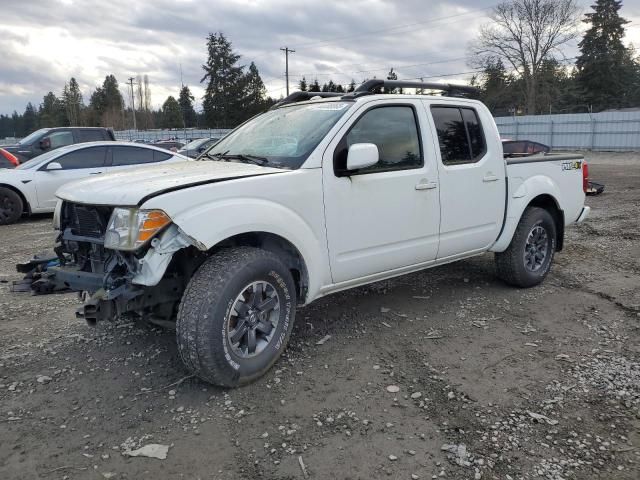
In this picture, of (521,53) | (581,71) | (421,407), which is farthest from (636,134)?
(421,407)

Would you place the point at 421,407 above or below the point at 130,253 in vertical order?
below

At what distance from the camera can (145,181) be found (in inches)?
135

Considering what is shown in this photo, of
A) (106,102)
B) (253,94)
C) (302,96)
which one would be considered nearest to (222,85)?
(253,94)

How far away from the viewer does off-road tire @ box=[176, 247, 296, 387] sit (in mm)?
3145

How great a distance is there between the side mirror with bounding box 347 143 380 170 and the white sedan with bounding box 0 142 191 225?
7.71 m

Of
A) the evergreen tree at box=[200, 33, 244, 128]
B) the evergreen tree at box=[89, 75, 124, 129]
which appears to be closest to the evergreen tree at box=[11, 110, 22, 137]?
the evergreen tree at box=[89, 75, 124, 129]

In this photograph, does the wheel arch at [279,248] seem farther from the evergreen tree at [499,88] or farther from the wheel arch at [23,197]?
the evergreen tree at [499,88]

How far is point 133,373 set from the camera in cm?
372

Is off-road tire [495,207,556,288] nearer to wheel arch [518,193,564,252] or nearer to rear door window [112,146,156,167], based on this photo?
wheel arch [518,193,564,252]

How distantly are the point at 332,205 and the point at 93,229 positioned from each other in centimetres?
→ 165

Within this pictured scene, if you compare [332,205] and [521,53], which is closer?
[332,205]

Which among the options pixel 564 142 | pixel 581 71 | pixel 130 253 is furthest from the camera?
pixel 581 71

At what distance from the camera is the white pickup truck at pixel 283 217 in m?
3.16

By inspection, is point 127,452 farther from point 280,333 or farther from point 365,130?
point 365,130
